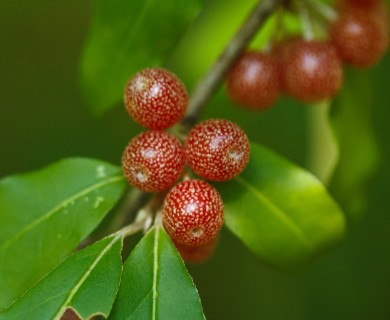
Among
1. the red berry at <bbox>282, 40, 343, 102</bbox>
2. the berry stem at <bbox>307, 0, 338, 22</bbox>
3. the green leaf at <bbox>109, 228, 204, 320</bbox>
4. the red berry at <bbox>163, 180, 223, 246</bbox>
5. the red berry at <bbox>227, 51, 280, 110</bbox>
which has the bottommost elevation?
the green leaf at <bbox>109, 228, 204, 320</bbox>

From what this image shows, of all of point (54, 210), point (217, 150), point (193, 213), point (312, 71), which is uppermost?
point (312, 71)

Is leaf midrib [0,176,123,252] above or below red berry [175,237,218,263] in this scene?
below

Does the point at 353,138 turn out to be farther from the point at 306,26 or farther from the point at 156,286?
the point at 156,286

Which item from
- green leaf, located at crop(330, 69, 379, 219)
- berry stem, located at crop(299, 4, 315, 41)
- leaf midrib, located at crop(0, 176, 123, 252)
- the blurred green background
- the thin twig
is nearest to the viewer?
leaf midrib, located at crop(0, 176, 123, 252)

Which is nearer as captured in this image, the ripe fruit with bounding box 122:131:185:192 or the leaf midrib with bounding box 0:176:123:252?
the ripe fruit with bounding box 122:131:185:192

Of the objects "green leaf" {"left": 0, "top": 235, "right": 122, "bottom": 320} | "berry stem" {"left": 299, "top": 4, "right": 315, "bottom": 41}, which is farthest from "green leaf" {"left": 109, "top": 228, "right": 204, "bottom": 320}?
"berry stem" {"left": 299, "top": 4, "right": 315, "bottom": 41}

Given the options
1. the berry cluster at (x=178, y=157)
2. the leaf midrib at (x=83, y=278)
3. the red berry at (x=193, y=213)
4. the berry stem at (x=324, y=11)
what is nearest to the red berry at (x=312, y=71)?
the berry stem at (x=324, y=11)

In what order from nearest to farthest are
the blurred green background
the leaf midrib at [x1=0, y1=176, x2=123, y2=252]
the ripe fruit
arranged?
the ripe fruit < the leaf midrib at [x1=0, y1=176, x2=123, y2=252] < the blurred green background

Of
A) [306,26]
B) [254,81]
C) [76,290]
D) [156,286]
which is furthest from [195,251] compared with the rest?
[306,26]

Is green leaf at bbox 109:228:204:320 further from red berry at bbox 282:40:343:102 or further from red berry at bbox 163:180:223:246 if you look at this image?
red berry at bbox 282:40:343:102
